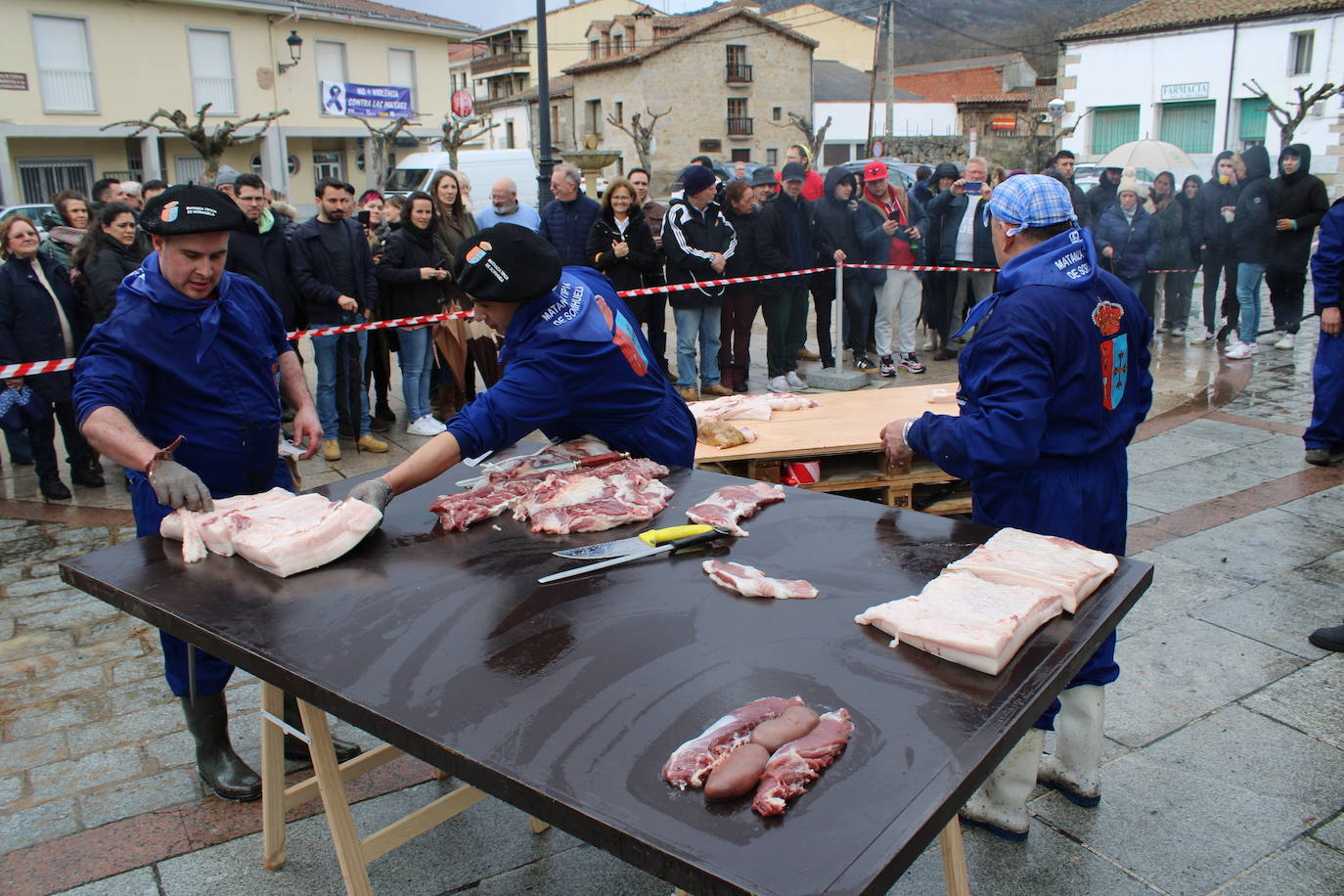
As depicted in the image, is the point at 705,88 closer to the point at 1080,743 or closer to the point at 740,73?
the point at 740,73

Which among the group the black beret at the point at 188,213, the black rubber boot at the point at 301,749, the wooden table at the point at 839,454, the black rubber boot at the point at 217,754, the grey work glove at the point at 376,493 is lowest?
the black rubber boot at the point at 301,749

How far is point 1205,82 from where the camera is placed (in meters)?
34.2

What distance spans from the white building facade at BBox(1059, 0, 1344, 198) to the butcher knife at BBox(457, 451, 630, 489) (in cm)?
3357

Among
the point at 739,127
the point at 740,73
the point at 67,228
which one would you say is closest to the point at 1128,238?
the point at 67,228

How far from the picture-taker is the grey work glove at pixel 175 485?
3.07m

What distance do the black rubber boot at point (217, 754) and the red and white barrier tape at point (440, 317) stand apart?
3960 mm

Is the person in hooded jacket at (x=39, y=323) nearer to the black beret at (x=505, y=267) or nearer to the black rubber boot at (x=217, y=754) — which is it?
the black rubber boot at (x=217, y=754)

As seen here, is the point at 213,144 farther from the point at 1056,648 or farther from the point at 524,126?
the point at 524,126

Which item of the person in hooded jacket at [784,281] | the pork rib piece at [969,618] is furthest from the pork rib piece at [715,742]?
the person in hooded jacket at [784,281]

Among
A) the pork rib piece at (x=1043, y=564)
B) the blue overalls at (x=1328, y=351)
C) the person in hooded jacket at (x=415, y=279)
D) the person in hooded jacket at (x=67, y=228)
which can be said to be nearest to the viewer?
the pork rib piece at (x=1043, y=564)

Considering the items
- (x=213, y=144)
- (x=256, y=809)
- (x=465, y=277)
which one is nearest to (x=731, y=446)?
(x=465, y=277)

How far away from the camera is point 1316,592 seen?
16.8ft

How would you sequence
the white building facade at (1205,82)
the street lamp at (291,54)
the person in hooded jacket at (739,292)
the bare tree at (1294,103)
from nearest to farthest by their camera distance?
the person in hooded jacket at (739,292) → the bare tree at (1294,103) → the street lamp at (291,54) → the white building facade at (1205,82)

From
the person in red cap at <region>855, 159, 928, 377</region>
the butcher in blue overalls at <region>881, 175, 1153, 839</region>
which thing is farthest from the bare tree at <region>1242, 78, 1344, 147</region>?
the butcher in blue overalls at <region>881, 175, 1153, 839</region>
